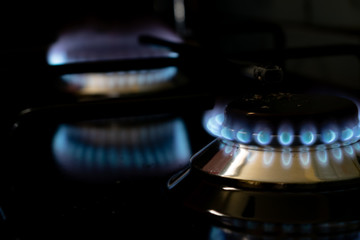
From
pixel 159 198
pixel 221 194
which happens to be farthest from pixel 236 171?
pixel 159 198

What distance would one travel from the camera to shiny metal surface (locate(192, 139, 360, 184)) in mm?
485

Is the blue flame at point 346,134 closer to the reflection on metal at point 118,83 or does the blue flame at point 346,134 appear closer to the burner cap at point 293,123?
the burner cap at point 293,123

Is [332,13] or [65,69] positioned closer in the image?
[65,69]

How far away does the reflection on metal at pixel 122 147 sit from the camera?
2.41 ft

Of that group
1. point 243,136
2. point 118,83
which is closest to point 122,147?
point 118,83

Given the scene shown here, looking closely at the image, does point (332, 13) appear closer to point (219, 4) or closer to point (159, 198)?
point (159, 198)

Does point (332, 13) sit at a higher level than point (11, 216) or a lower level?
higher

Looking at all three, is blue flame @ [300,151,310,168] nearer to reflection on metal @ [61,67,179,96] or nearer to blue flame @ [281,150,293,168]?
blue flame @ [281,150,293,168]

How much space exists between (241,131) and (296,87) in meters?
0.70

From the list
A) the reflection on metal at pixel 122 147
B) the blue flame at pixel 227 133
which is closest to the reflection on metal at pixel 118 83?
the reflection on metal at pixel 122 147

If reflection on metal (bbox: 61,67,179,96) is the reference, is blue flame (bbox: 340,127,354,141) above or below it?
above

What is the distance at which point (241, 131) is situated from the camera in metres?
0.52

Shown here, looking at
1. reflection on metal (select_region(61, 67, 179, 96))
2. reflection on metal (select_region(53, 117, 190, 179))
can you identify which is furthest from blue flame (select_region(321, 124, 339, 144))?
reflection on metal (select_region(61, 67, 179, 96))

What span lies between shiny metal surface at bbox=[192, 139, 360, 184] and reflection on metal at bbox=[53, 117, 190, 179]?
7.6 inches
